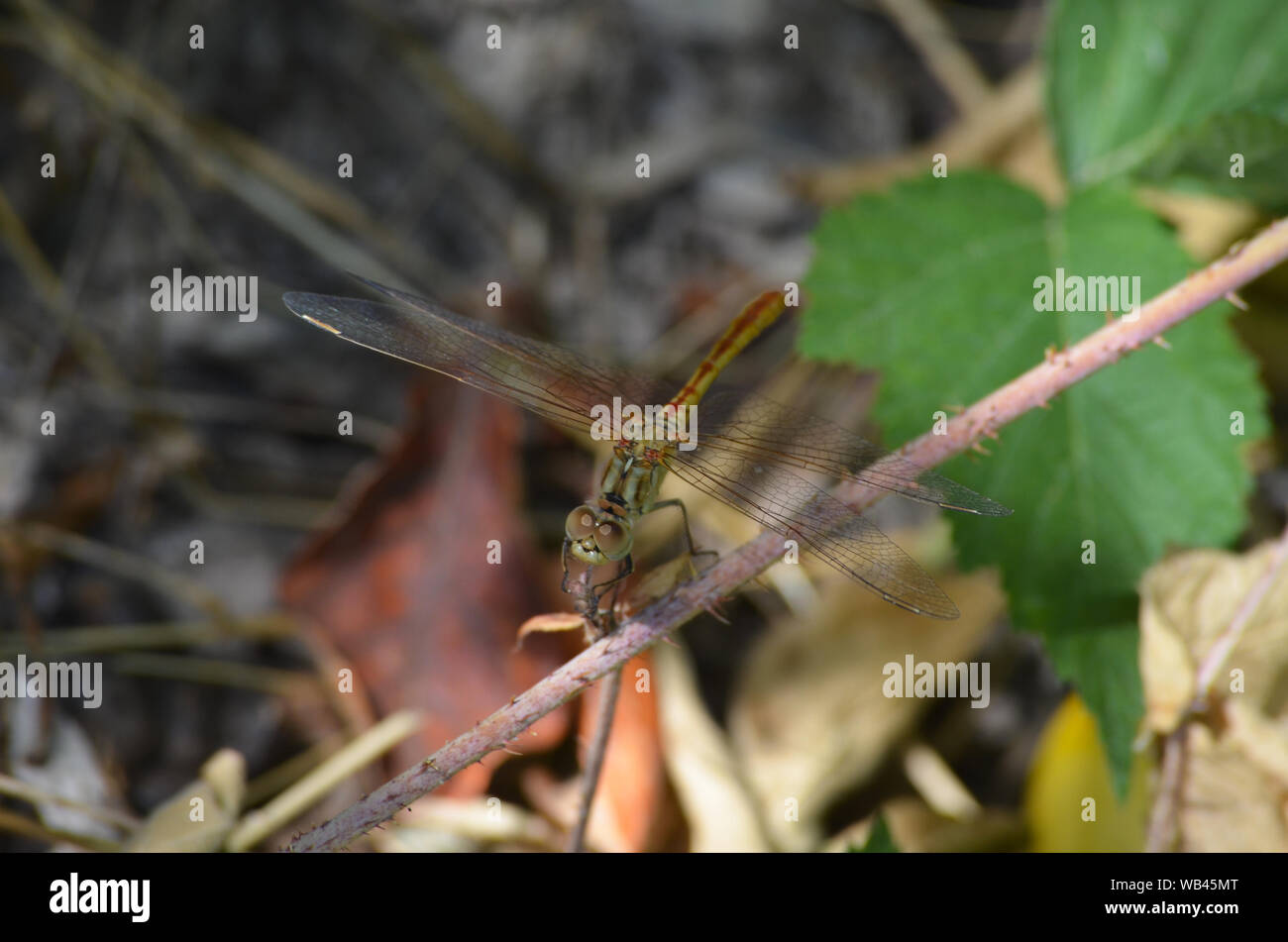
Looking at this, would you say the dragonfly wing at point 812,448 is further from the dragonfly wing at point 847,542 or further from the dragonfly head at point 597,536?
the dragonfly head at point 597,536

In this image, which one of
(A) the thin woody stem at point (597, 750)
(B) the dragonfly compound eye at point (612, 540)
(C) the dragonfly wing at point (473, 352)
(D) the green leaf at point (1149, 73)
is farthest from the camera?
(D) the green leaf at point (1149, 73)

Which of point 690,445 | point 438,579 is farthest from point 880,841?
point 438,579

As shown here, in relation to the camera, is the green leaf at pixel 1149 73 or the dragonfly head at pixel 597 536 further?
the green leaf at pixel 1149 73

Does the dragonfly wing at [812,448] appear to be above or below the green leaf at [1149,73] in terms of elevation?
below

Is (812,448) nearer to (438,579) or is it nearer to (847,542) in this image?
(847,542)

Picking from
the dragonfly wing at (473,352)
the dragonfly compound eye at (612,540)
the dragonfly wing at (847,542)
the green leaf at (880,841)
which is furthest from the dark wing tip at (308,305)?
the green leaf at (880,841)

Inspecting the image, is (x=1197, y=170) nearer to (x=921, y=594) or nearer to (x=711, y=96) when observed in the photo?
(x=921, y=594)

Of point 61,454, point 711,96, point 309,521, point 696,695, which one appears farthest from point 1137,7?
point 61,454

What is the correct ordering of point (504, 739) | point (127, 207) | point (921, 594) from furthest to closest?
point (127, 207)
point (921, 594)
point (504, 739)
